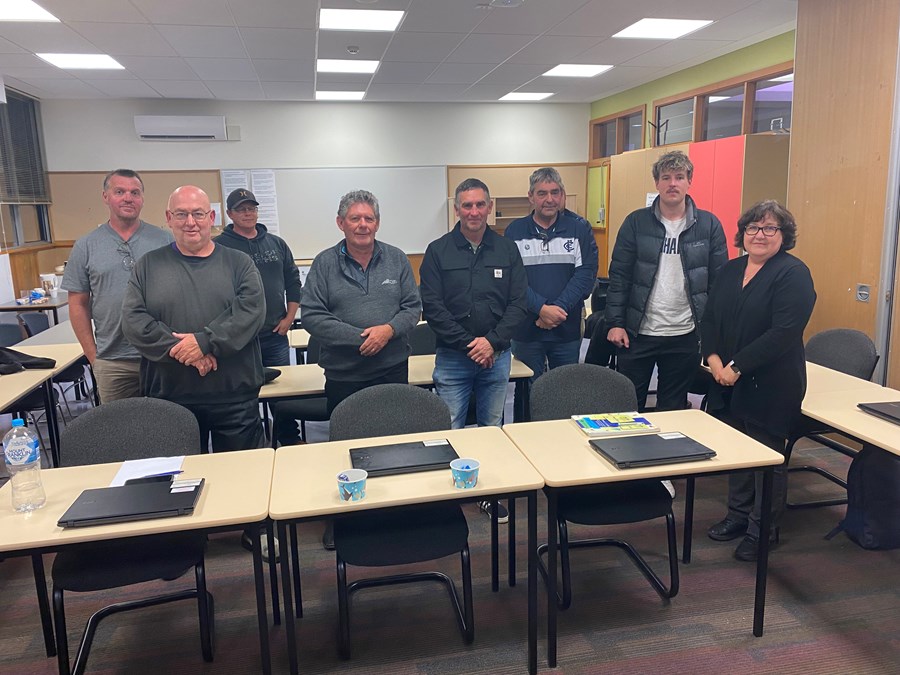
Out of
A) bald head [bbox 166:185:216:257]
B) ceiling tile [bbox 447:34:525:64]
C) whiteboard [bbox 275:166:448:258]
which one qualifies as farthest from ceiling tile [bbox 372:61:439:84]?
bald head [bbox 166:185:216:257]

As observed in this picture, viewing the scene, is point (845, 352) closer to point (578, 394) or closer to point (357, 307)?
point (578, 394)

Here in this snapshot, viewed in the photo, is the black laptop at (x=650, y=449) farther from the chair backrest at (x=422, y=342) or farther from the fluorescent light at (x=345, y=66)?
the fluorescent light at (x=345, y=66)

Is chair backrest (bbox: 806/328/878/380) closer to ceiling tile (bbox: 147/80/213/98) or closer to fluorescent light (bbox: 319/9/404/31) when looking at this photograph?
fluorescent light (bbox: 319/9/404/31)

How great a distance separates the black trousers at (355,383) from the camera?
2693 millimetres

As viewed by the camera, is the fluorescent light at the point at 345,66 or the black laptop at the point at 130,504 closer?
the black laptop at the point at 130,504

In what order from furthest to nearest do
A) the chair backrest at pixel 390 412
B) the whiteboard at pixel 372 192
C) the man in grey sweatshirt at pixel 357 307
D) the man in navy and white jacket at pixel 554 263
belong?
the whiteboard at pixel 372 192
the man in navy and white jacket at pixel 554 263
the man in grey sweatshirt at pixel 357 307
the chair backrest at pixel 390 412

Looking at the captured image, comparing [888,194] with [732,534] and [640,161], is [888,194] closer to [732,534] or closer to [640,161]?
[732,534]

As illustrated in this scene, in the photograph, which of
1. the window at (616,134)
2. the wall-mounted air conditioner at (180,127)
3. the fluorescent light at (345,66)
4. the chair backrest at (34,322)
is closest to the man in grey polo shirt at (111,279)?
the chair backrest at (34,322)

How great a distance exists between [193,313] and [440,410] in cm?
102

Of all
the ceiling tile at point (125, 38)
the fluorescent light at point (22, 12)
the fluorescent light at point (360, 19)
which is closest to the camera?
the fluorescent light at point (22, 12)

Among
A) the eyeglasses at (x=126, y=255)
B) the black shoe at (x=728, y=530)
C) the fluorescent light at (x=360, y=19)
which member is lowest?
the black shoe at (x=728, y=530)

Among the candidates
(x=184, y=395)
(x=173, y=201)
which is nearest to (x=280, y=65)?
(x=173, y=201)

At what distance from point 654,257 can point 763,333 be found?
690mm

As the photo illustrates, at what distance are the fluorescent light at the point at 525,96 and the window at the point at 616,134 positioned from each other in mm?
908
